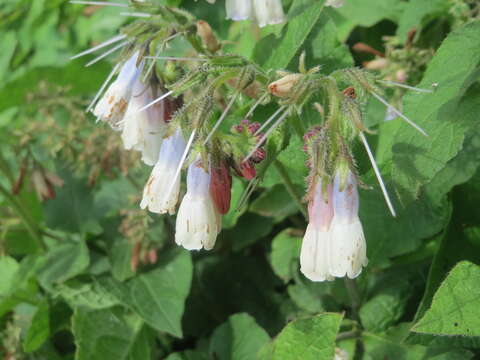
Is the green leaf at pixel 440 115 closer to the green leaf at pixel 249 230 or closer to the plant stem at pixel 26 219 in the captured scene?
the green leaf at pixel 249 230

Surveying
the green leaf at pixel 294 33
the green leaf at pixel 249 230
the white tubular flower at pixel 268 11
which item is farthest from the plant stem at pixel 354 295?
the white tubular flower at pixel 268 11

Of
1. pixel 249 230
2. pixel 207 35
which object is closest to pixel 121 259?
pixel 249 230

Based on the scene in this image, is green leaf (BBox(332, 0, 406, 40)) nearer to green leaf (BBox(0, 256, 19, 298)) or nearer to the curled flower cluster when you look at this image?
the curled flower cluster

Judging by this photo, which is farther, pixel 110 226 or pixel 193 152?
pixel 110 226

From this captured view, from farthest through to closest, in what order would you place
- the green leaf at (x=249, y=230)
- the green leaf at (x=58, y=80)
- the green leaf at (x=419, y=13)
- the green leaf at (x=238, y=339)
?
the green leaf at (x=58, y=80) < the green leaf at (x=249, y=230) < the green leaf at (x=419, y=13) < the green leaf at (x=238, y=339)

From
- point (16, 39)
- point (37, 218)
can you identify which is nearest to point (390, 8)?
point (37, 218)

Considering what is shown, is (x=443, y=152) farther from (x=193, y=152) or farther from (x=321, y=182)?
(x=193, y=152)
